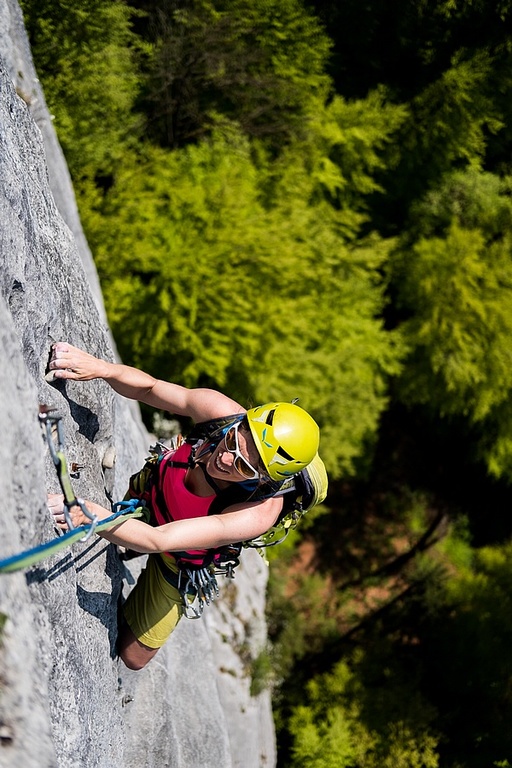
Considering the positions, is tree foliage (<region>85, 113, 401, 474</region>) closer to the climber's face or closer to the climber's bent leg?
the climber's bent leg

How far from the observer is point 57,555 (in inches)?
144

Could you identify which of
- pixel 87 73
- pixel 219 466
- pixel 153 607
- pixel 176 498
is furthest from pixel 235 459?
pixel 87 73

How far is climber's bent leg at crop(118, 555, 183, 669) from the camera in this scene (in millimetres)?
5117

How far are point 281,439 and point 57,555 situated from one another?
156 centimetres

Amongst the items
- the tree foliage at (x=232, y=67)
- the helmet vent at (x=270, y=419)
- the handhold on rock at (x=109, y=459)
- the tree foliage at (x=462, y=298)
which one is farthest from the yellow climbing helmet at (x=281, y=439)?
the tree foliage at (x=462, y=298)

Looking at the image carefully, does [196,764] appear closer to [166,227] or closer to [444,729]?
[166,227]

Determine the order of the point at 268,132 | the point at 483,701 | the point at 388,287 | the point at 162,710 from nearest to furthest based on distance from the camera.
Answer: the point at 162,710, the point at 268,132, the point at 483,701, the point at 388,287

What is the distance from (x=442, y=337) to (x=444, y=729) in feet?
31.4

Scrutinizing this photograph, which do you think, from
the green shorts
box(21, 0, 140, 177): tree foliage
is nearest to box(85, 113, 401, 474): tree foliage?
box(21, 0, 140, 177): tree foliage

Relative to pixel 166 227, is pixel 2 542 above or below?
above

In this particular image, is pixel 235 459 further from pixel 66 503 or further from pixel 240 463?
pixel 66 503

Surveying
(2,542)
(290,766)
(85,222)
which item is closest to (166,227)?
(85,222)

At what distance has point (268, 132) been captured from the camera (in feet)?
44.4

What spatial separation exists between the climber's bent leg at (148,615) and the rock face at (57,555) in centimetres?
19
